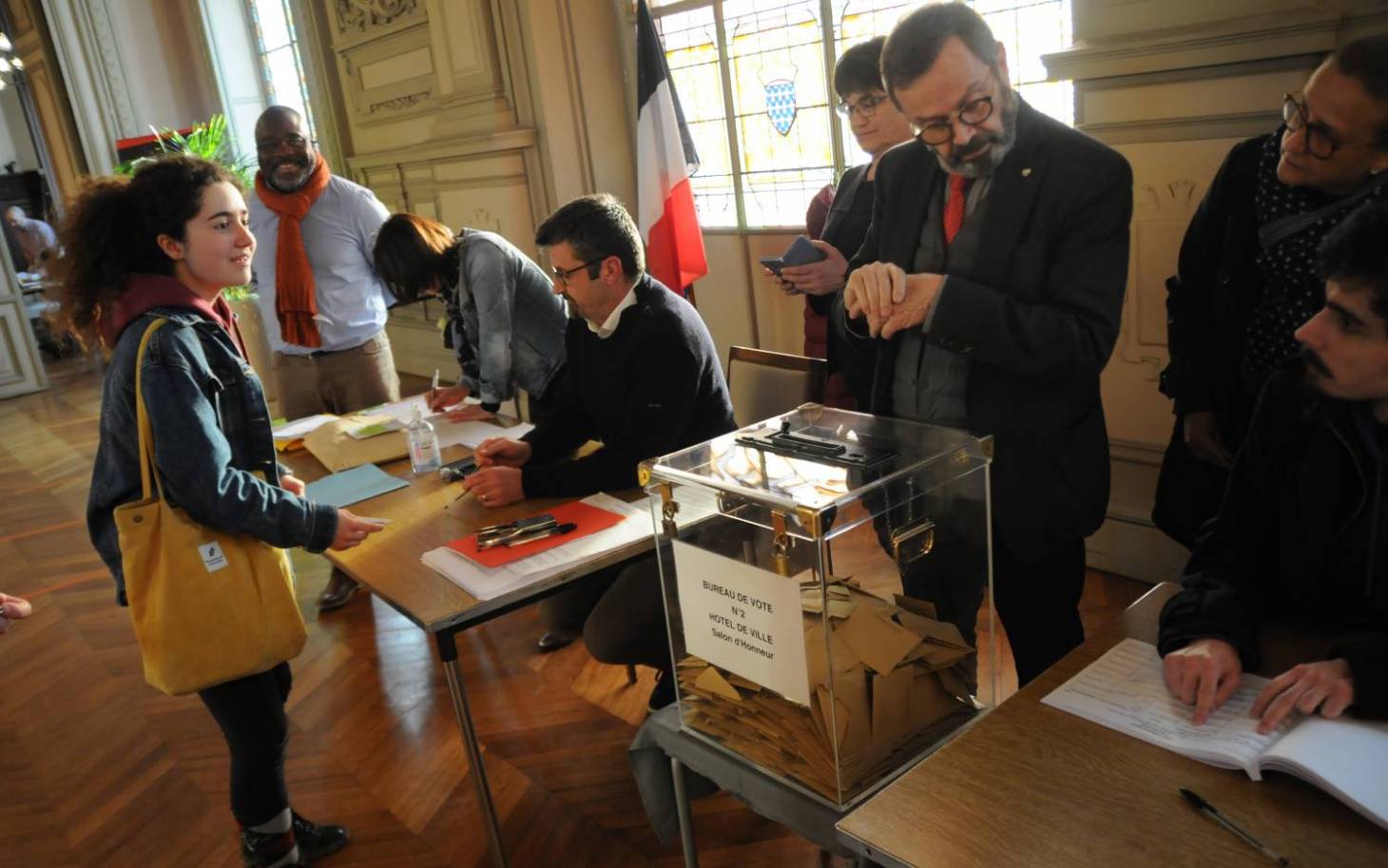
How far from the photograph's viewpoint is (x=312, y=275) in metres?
3.61

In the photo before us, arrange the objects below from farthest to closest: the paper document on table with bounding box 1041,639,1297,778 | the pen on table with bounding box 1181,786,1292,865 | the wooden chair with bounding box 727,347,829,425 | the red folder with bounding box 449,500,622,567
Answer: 1. the wooden chair with bounding box 727,347,829,425
2. the red folder with bounding box 449,500,622,567
3. the paper document on table with bounding box 1041,639,1297,778
4. the pen on table with bounding box 1181,786,1292,865

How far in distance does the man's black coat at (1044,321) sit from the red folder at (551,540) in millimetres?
759

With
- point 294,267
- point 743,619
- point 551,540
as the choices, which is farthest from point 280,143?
point 743,619

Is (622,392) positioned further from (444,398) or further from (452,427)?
(444,398)

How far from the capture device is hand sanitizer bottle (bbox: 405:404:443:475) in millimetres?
2457

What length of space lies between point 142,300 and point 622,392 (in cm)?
98

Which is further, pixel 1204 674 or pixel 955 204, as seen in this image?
pixel 955 204

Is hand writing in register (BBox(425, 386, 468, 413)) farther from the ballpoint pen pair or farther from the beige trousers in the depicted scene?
the ballpoint pen pair

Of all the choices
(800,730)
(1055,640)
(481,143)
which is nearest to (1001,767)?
(800,730)

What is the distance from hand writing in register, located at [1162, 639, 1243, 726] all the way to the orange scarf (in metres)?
3.15

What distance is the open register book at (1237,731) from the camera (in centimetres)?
96

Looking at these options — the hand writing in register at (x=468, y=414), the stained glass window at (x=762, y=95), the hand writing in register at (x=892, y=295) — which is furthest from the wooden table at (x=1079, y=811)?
the stained glass window at (x=762, y=95)

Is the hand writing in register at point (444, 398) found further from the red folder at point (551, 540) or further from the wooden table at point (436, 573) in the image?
the red folder at point (551, 540)

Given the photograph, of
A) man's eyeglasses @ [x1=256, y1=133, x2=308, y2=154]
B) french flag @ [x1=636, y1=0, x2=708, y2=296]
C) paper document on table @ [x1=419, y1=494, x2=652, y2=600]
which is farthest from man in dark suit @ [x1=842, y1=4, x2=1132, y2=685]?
french flag @ [x1=636, y1=0, x2=708, y2=296]
